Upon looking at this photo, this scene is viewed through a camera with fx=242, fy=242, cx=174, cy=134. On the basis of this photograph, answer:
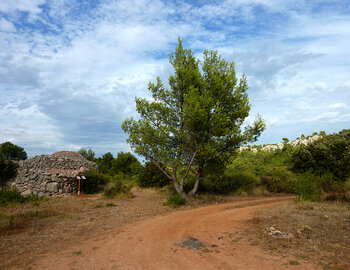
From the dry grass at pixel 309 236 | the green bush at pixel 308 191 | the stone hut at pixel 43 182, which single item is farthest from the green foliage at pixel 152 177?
the dry grass at pixel 309 236

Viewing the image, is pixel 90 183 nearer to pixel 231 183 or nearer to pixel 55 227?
pixel 231 183

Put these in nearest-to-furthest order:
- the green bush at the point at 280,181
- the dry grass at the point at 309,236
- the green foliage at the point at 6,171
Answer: the dry grass at the point at 309,236
the green foliage at the point at 6,171
the green bush at the point at 280,181

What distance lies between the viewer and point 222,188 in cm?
2202

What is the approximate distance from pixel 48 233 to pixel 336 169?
21.7 m

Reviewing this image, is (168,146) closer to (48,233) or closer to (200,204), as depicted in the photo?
(200,204)

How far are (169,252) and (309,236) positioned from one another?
4215 millimetres

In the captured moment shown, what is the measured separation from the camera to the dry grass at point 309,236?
5.66m

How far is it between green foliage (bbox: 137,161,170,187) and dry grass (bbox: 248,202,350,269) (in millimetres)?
16336

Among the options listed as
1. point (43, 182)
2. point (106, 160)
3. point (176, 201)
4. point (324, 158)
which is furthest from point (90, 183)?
point (106, 160)

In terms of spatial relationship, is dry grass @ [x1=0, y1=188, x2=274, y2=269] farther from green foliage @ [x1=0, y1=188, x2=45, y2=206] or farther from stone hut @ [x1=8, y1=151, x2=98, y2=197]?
stone hut @ [x1=8, y1=151, x2=98, y2=197]

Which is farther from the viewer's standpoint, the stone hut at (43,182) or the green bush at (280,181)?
the green bush at (280,181)

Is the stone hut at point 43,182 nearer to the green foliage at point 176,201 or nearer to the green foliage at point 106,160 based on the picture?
the green foliage at point 176,201

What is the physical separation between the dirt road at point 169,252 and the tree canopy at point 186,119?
27.6 feet

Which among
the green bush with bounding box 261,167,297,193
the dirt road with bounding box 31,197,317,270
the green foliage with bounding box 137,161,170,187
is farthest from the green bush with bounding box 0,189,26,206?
the green bush with bounding box 261,167,297,193
